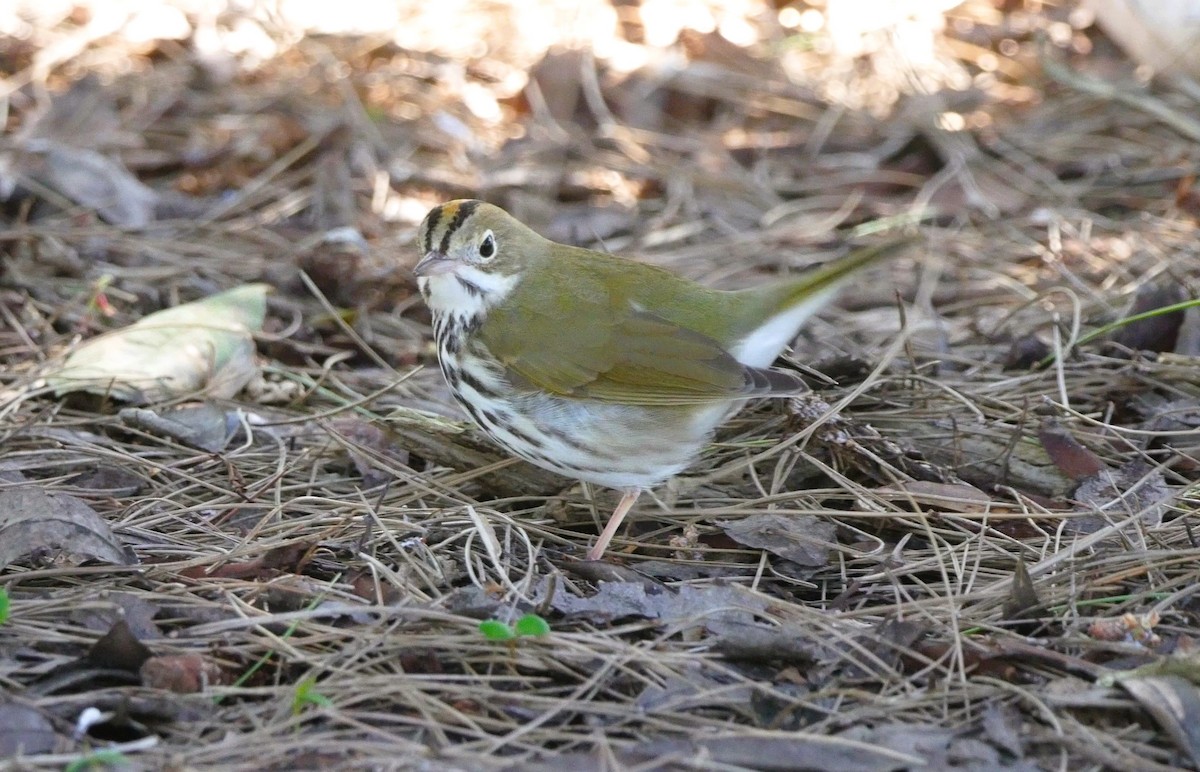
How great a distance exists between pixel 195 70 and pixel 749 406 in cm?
432

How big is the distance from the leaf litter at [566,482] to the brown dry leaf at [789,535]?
Result: 11 millimetres

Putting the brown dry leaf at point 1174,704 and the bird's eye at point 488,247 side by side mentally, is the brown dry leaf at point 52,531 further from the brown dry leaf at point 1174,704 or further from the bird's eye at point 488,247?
the brown dry leaf at point 1174,704

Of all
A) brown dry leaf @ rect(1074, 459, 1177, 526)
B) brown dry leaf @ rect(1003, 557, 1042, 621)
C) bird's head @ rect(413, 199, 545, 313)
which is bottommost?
brown dry leaf @ rect(1074, 459, 1177, 526)

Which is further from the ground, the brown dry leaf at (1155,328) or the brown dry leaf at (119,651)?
the brown dry leaf at (119,651)

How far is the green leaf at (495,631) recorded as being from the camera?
104 inches

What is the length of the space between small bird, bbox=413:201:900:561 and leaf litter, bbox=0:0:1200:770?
232 mm

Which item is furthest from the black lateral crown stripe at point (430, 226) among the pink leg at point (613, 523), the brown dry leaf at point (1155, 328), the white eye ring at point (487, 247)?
the brown dry leaf at point (1155, 328)

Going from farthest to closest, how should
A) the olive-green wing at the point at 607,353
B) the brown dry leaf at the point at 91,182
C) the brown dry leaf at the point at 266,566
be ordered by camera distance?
the brown dry leaf at the point at 91,182, the olive-green wing at the point at 607,353, the brown dry leaf at the point at 266,566

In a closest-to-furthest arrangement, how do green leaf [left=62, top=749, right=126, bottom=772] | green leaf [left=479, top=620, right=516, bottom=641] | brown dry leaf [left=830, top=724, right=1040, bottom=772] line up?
1. green leaf [left=62, top=749, right=126, bottom=772]
2. brown dry leaf [left=830, top=724, right=1040, bottom=772]
3. green leaf [left=479, top=620, right=516, bottom=641]

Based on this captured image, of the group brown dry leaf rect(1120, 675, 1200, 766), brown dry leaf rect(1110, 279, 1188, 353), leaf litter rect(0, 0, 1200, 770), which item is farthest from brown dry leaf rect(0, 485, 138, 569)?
brown dry leaf rect(1110, 279, 1188, 353)

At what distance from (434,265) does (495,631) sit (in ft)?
3.78

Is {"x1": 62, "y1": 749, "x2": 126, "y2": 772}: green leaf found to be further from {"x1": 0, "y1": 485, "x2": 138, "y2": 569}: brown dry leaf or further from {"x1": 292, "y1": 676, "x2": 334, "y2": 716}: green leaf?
{"x1": 0, "y1": 485, "x2": 138, "y2": 569}: brown dry leaf

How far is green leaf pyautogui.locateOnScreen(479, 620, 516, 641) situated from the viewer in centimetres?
263

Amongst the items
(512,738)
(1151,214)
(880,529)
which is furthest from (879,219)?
(512,738)
